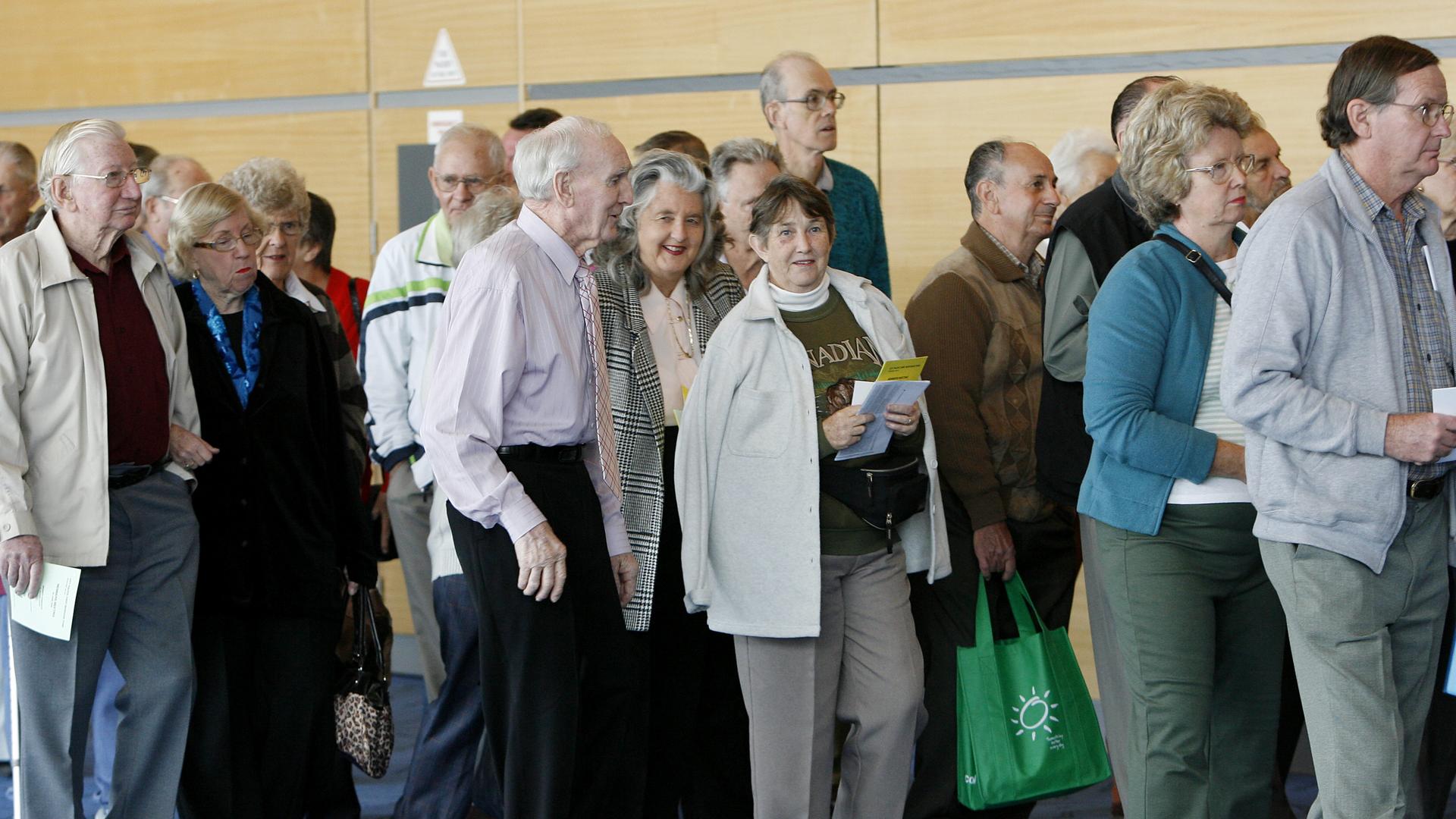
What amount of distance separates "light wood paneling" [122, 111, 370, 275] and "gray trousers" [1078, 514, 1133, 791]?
12.8 feet

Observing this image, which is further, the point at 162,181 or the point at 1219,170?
the point at 162,181

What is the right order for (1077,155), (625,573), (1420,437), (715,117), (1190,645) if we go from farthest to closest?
1. (715,117)
2. (1077,155)
3. (625,573)
4. (1190,645)
5. (1420,437)

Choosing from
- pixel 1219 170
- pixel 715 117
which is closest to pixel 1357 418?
pixel 1219 170

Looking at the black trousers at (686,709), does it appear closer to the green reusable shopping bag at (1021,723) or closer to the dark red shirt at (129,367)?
the green reusable shopping bag at (1021,723)

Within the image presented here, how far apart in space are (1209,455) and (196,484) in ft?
7.55

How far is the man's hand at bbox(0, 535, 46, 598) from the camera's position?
10.3ft

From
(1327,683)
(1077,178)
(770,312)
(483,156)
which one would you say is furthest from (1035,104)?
(1327,683)

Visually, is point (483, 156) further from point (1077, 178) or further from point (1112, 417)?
point (1112, 417)

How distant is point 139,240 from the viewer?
3.61 meters

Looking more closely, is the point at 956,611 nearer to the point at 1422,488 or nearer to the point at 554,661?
the point at 554,661

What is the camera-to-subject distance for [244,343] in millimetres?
3695

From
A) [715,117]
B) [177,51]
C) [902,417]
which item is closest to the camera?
[902,417]


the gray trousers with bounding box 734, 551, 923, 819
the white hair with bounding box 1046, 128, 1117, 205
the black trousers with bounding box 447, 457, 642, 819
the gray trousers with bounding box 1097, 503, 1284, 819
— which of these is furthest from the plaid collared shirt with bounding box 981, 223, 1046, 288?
the black trousers with bounding box 447, 457, 642, 819

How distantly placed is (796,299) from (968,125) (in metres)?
2.19
